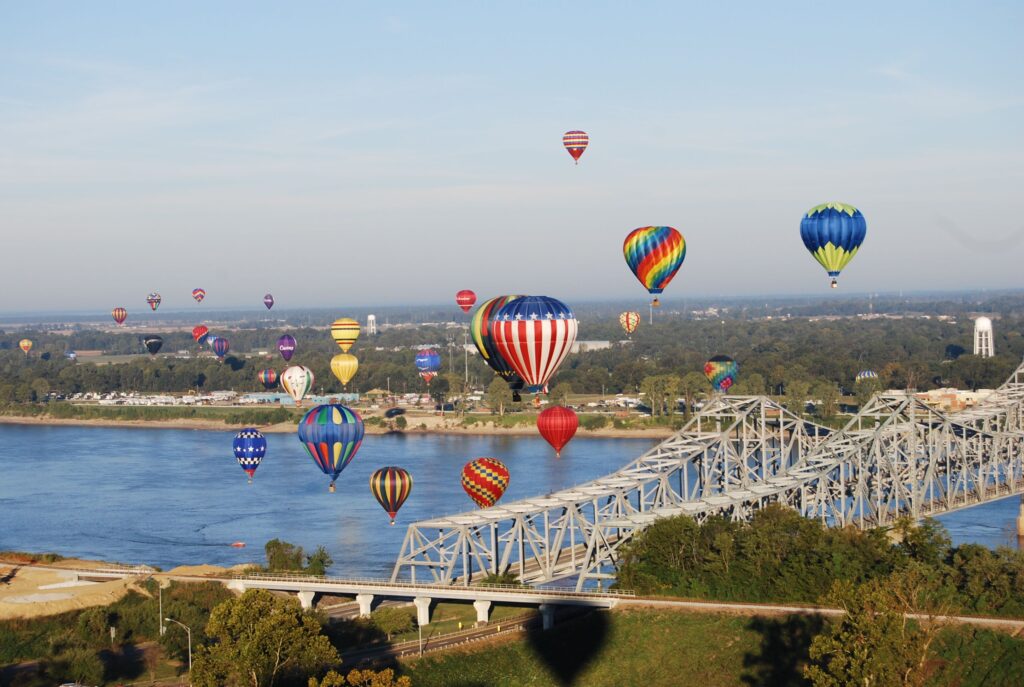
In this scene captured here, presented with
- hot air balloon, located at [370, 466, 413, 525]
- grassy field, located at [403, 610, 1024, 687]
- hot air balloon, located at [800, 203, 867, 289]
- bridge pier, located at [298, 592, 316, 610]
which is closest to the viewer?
grassy field, located at [403, 610, 1024, 687]

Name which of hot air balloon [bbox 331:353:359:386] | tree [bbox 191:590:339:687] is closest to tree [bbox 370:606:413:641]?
tree [bbox 191:590:339:687]

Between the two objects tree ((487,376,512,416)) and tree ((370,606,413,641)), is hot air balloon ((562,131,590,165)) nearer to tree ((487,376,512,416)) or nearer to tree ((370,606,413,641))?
tree ((370,606,413,641))

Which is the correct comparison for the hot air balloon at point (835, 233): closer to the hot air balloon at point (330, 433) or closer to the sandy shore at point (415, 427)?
the hot air balloon at point (330, 433)

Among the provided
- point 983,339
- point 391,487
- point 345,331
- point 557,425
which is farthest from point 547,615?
point 983,339

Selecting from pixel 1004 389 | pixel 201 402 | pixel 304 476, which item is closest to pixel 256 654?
pixel 304 476

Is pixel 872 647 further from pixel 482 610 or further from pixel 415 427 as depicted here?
pixel 415 427

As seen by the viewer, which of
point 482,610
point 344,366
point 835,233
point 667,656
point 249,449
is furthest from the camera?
point 344,366

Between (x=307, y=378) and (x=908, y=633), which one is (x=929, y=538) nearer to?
(x=908, y=633)

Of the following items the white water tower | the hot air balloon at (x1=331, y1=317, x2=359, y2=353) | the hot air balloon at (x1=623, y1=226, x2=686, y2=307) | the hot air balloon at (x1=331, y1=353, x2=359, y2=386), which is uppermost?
the hot air balloon at (x1=623, y1=226, x2=686, y2=307)
